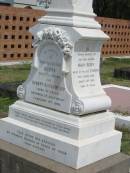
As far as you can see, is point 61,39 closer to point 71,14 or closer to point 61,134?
point 71,14

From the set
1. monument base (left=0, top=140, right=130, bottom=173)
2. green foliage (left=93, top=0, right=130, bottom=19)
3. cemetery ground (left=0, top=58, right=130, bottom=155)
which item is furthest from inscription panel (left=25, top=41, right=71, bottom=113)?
green foliage (left=93, top=0, right=130, bottom=19)

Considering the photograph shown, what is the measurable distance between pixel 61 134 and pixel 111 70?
34.4ft

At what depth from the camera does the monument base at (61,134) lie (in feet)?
14.4

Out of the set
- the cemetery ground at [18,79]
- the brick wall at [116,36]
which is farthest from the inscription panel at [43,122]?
the brick wall at [116,36]

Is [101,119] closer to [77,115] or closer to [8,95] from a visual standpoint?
[77,115]

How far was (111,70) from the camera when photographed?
1485 centimetres

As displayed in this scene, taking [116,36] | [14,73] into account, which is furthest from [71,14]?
[116,36]

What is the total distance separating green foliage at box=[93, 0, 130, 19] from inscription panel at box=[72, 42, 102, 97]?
18498 mm

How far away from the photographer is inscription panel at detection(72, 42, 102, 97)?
14.9 feet

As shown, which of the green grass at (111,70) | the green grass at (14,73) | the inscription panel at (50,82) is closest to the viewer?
the inscription panel at (50,82)

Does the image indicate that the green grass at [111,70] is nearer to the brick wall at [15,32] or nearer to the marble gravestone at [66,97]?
the brick wall at [15,32]

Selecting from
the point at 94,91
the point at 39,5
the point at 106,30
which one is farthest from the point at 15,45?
the point at 39,5

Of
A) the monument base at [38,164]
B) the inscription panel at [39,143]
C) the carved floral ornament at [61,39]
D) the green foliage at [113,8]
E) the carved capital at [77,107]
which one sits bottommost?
the monument base at [38,164]

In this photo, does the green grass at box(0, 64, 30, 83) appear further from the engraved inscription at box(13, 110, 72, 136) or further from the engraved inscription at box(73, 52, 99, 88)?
the engraved inscription at box(73, 52, 99, 88)
